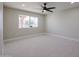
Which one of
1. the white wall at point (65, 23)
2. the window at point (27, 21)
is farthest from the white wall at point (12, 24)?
the white wall at point (65, 23)

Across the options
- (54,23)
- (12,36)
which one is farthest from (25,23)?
(54,23)

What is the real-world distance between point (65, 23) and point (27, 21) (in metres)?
3.24

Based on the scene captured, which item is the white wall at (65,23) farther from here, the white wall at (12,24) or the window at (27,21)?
the white wall at (12,24)

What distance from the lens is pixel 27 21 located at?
6.86m

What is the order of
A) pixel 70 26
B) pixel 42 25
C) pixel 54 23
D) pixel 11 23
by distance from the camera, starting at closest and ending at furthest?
pixel 11 23
pixel 70 26
pixel 54 23
pixel 42 25

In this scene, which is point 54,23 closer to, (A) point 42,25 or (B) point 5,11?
(A) point 42,25

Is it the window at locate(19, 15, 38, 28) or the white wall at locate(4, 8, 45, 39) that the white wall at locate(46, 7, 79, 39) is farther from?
the white wall at locate(4, 8, 45, 39)

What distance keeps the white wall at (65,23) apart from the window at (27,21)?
1454mm

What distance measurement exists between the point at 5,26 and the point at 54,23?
430 cm

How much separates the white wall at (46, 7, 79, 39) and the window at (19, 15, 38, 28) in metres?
1.45

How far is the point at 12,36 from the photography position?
18.6 ft

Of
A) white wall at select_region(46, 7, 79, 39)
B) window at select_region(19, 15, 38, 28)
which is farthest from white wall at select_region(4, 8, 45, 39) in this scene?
white wall at select_region(46, 7, 79, 39)

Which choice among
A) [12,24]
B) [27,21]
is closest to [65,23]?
[27,21]

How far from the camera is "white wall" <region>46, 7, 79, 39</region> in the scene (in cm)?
558
